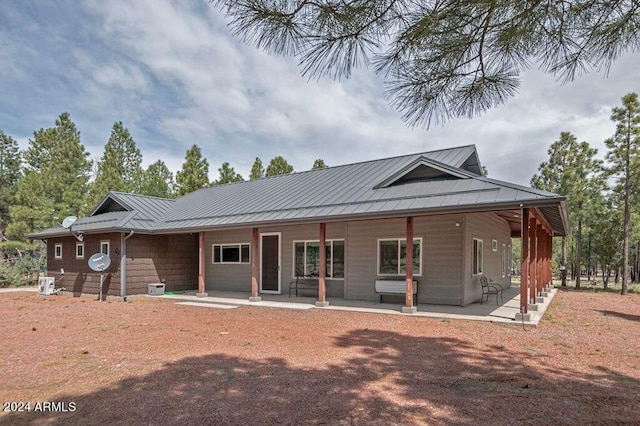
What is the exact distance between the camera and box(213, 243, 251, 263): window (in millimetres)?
13516

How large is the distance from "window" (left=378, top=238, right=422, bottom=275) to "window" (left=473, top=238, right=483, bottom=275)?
1745 millimetres

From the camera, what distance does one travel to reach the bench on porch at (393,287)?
9844 millimetres

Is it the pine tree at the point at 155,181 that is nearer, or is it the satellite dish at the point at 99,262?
the satellite dish at the point at 99,262

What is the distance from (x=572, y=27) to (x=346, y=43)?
1.94 meters

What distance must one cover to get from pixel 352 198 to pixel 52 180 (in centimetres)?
1879

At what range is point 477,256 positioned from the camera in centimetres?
1120

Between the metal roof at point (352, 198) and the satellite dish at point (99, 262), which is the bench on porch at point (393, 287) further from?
the satellite dish at point (99, 262)

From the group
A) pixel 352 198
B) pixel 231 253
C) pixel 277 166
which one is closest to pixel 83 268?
pixel 231 253

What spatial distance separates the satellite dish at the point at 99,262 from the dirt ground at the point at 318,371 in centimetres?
349

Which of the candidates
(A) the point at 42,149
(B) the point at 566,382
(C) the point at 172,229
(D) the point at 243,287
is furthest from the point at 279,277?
(A) the point at 42,149

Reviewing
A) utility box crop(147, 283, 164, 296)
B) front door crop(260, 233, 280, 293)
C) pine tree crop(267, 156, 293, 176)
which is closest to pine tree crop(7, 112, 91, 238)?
pine tree crop(267, 156, 293, 176)

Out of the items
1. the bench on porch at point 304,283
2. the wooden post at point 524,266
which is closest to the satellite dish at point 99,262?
the bench on porch at point 304,283

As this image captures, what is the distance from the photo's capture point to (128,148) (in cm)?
2689

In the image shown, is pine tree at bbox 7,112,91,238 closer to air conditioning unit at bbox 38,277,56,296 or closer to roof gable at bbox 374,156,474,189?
air conditioning unit at bbox 38,277,56,296
